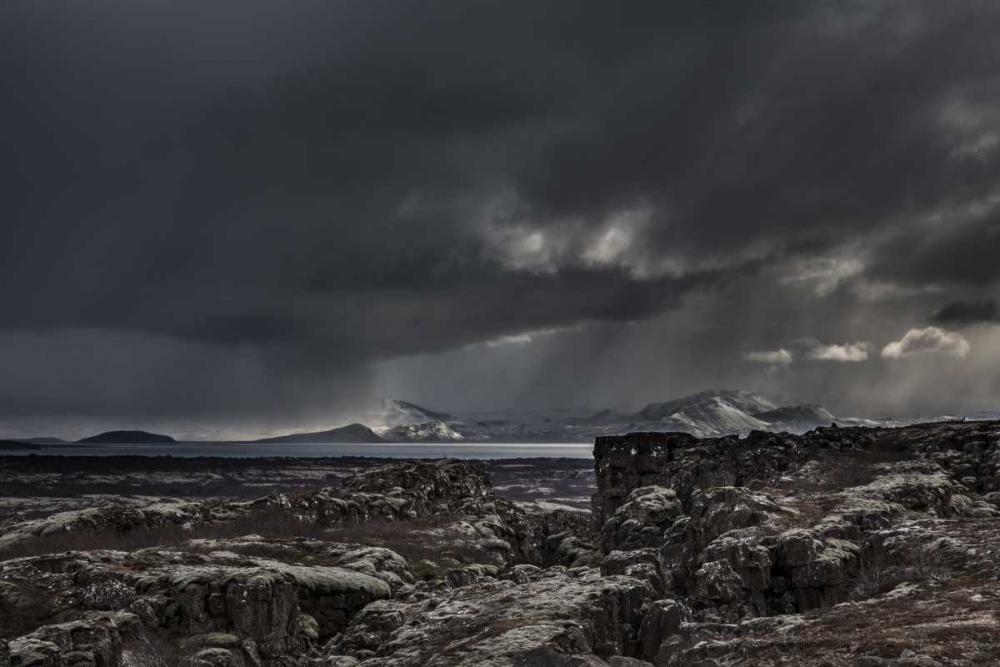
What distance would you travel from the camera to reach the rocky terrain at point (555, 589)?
2138cm

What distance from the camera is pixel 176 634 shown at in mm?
32469

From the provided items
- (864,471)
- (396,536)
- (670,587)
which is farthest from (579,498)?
(670,587)

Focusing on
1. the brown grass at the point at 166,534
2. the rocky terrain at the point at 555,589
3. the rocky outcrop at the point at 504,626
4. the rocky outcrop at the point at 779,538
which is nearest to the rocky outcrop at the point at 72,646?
the rocky terrain at the point at 555,589

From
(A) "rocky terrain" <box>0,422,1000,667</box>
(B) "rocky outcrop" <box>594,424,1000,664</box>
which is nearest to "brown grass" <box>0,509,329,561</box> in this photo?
(A) "rocky terrain" <box>0,422,1000,667</box>

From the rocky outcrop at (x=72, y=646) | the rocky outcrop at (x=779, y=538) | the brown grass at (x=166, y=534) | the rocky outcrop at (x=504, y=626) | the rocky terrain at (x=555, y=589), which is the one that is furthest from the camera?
the brown grass at (x=166, y=534)

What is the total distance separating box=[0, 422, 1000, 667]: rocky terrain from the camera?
21375 millimetres

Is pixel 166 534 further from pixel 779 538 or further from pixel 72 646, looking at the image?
pixel 779 538

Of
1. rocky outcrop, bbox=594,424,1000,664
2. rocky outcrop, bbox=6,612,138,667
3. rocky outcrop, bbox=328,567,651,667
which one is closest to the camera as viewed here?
rocky outcrop, bbox=328,567,651,667

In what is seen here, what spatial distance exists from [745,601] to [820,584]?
13.6 ft

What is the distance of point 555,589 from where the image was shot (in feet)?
90.1

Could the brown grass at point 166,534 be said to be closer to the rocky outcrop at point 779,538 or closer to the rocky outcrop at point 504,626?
the rocky outcrop at point 504,626

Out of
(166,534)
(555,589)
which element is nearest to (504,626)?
(555,589)

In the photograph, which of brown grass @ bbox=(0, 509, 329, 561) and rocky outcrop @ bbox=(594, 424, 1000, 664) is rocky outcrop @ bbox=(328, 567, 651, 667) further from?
brown grass @ bbox=(0, 509, 329, 561)

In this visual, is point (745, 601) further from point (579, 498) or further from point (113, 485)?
point (113, 485)
